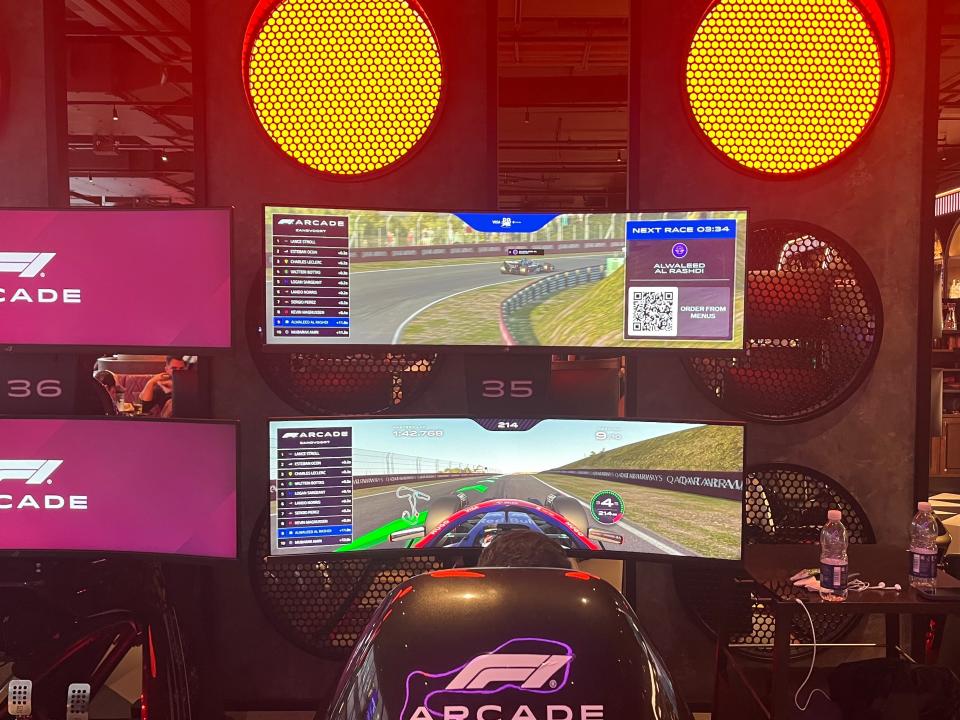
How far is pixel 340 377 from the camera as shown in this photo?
2668 mm

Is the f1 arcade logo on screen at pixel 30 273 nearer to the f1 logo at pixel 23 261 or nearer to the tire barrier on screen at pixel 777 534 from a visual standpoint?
the f1 logo at pixel 23 261

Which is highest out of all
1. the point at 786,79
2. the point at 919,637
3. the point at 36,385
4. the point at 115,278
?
the point at 786,79

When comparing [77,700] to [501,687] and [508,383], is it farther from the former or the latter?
[501,687]

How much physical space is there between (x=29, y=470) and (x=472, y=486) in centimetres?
135

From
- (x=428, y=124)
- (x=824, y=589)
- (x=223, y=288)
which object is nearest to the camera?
(x=824, y=589)

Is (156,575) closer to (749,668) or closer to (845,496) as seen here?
(749,668)

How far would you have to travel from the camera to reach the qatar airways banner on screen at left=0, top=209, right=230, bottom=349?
2.26m

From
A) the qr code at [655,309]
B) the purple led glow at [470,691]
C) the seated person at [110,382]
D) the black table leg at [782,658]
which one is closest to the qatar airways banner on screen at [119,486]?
the qr code at [655,309]

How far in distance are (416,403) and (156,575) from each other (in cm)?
98

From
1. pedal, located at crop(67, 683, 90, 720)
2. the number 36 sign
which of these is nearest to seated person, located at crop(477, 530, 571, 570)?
pedal, located at crop(67, 683, 90, 720)

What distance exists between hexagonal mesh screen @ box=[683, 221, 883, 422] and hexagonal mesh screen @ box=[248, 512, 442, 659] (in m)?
1.45

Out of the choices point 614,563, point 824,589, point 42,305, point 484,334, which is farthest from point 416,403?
point 824,589

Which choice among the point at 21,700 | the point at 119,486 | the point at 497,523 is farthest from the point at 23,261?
the point at 497,523

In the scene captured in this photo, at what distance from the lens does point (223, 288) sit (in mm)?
2262
